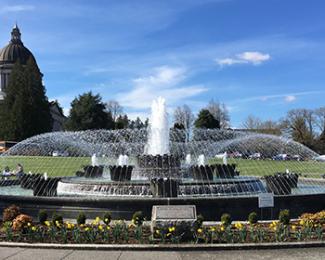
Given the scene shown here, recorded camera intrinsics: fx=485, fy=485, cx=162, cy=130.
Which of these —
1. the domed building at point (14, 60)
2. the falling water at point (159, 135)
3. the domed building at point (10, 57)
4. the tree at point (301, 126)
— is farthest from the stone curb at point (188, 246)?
the domed building at point (10, 57)

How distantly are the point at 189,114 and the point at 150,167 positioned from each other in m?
91.2

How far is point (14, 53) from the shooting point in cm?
14475

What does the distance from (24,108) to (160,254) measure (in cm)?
9020

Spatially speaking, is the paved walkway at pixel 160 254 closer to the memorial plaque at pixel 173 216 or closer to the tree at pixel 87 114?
the memorial plaque at pixel 173 216

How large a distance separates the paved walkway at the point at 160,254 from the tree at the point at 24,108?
87040 mm

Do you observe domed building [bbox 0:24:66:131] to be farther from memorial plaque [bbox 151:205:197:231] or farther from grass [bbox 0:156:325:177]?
memorial plaque [bbox 151:205:197:231]

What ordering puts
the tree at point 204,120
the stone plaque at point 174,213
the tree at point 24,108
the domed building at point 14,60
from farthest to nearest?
the domed building at point 14,60 → the tree at point 204,120 → the tree at point 24,108 → the stone plaque at point 174,213

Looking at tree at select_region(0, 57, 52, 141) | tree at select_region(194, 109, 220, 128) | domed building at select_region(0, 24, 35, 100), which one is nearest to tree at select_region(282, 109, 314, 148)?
tree at select_region(194, 109, 220, 128)

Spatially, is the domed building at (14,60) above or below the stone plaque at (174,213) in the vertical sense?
above

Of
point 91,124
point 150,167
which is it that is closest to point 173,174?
point 150,167

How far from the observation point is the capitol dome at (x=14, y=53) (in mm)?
143000

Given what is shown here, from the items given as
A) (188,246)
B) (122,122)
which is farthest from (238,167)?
(122,122)

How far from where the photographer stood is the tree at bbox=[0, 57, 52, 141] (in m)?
94.6

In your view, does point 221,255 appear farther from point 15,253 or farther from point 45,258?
point 15,253
